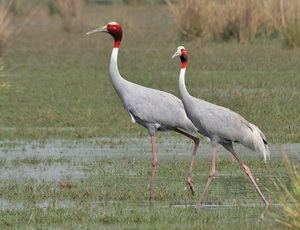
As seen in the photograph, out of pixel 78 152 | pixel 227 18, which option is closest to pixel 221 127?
pixel 78 152

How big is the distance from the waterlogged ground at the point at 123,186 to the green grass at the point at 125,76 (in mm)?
1007

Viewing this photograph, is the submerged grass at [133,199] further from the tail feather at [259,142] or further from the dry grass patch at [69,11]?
the dry grass patch at [69,11]

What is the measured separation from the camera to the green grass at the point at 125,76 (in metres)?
13.9

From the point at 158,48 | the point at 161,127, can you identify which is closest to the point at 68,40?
the point at 158,48

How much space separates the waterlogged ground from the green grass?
39.6 inches

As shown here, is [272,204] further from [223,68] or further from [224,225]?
[223,68]

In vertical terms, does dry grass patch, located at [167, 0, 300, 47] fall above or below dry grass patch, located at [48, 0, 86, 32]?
above

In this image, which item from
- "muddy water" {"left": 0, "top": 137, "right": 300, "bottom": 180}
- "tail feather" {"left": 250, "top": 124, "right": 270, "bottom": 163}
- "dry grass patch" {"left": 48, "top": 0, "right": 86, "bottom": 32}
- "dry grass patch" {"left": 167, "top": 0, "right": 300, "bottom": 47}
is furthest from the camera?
"dry grass patch" {"left": 48, "top": 0, "right": 86, "bottom": 32}

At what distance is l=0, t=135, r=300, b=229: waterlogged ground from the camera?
8102 mm

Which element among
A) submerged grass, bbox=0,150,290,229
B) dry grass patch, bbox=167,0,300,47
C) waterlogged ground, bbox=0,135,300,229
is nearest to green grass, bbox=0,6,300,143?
dry grass patch, bbox=167,0,300,47

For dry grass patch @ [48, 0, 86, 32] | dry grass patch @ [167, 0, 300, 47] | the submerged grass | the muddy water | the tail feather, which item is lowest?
dry grass patch @ [48, 0, 86, 32]

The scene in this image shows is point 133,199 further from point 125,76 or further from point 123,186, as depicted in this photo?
point 125,76

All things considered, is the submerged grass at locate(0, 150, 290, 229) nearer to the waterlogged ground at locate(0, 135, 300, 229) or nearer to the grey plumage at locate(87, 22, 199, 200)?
the waterlogged ground at locate(0, 135, 300, 229)

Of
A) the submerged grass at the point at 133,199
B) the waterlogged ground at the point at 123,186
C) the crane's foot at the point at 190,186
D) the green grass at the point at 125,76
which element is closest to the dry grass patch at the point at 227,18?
the green grass at the point at 125,76
